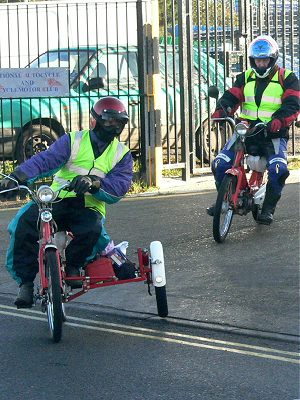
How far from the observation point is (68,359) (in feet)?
21.0

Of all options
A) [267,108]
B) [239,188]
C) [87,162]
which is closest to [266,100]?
[267,108]

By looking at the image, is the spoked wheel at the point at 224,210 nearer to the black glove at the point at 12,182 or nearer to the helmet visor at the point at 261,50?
the helmet visor at the point at 261,50

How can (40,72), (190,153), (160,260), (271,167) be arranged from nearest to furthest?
1. (160,260)
2. (271,167)
3. (40,72)
4. (190,153)

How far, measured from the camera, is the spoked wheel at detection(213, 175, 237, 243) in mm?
9602

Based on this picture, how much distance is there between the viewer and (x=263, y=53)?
1002 cm

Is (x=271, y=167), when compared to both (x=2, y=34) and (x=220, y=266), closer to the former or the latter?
(x=220, y=266)

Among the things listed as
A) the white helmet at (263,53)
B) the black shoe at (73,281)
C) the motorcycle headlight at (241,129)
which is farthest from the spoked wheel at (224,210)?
the black shoe at (73,281)

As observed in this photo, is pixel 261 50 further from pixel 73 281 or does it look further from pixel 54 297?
pixel 54 297

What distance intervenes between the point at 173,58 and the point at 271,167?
155 inches

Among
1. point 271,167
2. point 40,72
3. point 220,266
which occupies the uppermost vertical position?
point 40,72

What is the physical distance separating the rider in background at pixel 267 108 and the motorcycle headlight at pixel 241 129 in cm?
25

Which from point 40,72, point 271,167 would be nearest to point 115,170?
point 271,167

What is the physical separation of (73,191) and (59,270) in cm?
59

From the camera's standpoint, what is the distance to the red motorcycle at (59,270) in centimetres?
A: 659
